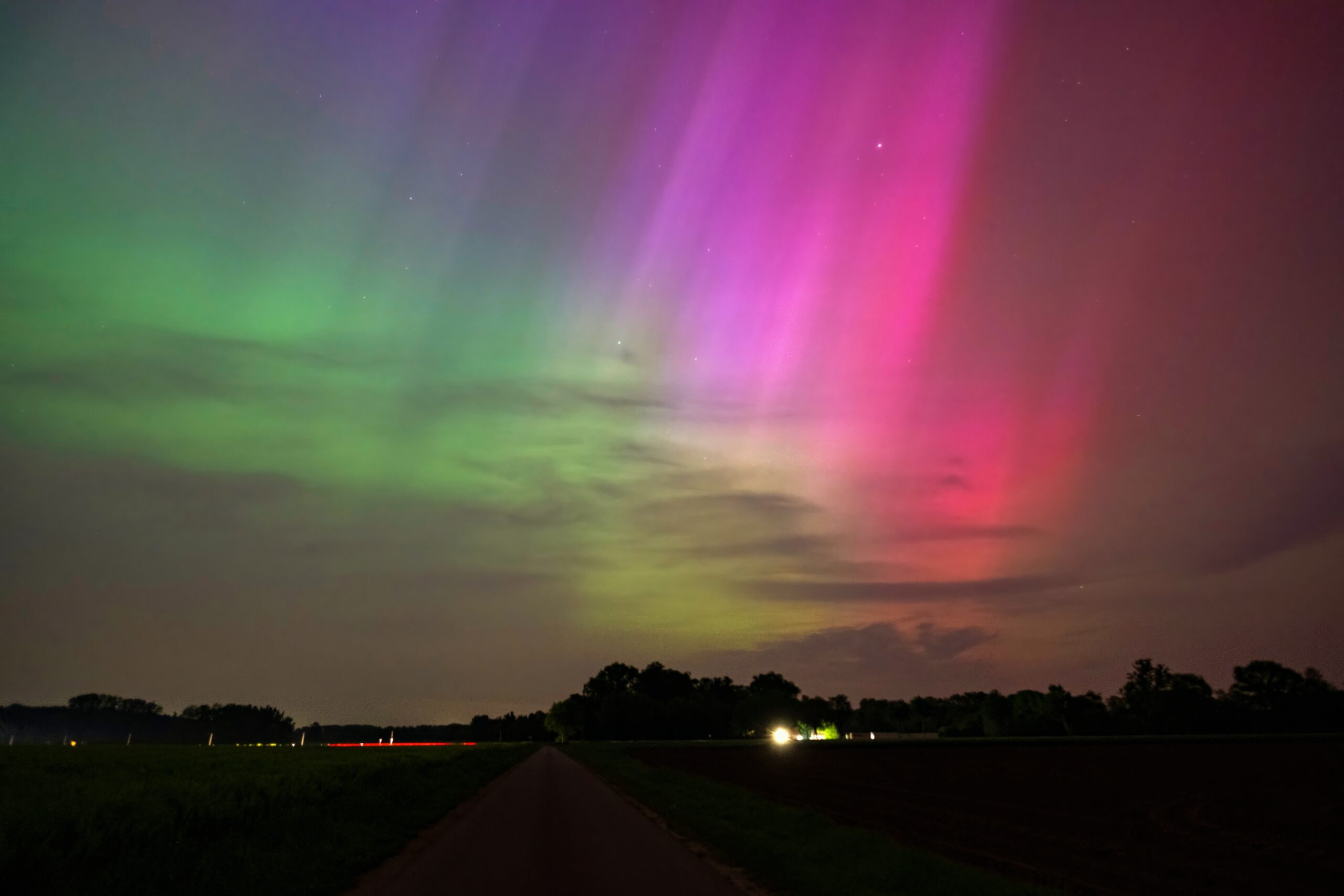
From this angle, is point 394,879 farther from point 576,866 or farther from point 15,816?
point 15,816

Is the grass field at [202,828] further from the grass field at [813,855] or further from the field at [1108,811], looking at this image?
the field at [1108,811]

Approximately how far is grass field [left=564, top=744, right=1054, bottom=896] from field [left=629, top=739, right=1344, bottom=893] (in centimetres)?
191

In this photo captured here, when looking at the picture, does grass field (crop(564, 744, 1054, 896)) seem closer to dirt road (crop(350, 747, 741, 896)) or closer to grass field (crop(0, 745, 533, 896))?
dirt road (crop(350, 747, 741, 896))

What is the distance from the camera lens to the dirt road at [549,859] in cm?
1332

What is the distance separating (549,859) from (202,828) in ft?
26.0

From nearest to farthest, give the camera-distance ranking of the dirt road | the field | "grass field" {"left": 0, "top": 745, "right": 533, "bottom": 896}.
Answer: "grass field" {"left": 0, "top": 745, "right": 533, "bottom": 896}
the dirt road
the field

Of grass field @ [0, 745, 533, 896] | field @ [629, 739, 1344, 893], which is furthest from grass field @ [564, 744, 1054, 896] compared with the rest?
grass field @ [0, 745, 533, 896]

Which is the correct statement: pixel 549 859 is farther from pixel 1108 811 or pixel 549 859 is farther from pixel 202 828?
pixel 1108 811

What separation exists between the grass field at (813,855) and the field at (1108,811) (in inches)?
75.1

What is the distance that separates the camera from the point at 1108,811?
3006 cm

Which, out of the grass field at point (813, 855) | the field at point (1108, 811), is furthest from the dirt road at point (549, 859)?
the field at point (1108, 811)

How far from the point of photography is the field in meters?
18.0

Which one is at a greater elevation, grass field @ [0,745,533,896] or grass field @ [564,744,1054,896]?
grass field @ [0,745,533,896]

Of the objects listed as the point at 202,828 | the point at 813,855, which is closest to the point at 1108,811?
the point at 813,855
